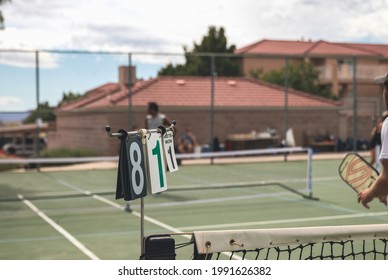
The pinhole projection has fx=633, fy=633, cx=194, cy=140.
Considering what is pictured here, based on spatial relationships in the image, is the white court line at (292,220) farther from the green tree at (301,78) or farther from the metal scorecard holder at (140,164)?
the green tree at (301,78)

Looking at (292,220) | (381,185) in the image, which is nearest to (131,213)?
(292,220)

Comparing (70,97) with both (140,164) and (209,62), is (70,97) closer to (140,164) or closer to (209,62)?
(209,62)

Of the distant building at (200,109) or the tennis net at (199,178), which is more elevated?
the distant building at (200,109)

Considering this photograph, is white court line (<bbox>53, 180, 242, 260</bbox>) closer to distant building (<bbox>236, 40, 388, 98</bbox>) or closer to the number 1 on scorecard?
the number 1 on scorecard

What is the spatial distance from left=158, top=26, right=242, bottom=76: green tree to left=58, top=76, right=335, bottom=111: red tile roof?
3.12m

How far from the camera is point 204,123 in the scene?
24328 millimetres

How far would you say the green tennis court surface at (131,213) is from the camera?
7336 millimetres

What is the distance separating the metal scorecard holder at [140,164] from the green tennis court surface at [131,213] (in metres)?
2.67

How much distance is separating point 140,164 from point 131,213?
18.8ft

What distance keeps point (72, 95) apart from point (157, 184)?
20.7m

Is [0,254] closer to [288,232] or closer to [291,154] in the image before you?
[288,232]

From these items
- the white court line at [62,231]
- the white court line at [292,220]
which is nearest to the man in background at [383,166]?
the white court line at [62,231]

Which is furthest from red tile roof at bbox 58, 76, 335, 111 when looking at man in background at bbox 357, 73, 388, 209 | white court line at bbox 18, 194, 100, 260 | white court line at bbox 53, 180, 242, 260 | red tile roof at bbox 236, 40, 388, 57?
man in background at bbox 357, 73, 388, 209

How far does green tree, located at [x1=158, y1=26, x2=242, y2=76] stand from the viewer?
31531 mm
